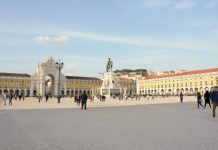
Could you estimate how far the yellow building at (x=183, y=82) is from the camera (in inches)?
3905

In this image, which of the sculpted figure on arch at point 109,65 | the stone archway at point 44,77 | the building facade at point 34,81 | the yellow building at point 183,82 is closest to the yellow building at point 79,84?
the building facade at point 34,81

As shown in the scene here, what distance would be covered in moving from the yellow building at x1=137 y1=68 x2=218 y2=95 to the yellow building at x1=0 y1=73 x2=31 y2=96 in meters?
51.5

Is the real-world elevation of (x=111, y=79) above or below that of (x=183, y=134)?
above

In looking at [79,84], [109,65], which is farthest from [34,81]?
[109,65]

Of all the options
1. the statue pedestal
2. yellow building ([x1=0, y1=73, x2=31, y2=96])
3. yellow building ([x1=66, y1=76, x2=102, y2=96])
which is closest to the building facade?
yellow building ([x1=0, y1=73, x2=31, y2=96])

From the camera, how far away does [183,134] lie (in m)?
8.30

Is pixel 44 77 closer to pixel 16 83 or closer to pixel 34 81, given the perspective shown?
pixel 34 81

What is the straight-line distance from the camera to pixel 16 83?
387 feet

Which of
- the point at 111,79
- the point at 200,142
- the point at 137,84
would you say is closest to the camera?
the point at 200,142

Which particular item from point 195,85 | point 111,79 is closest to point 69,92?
point 195,85

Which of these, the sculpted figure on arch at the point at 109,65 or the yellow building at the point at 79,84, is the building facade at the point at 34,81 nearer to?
the yellow building at the point at 79,84

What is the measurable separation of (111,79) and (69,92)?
68609 millimetres

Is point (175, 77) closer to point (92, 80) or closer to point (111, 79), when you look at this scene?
point (92, 80)

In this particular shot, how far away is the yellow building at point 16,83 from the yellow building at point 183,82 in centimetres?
5150
